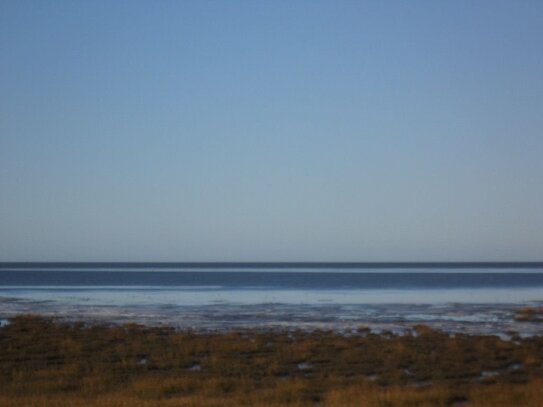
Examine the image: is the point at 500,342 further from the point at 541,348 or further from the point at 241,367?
the point at 241,367

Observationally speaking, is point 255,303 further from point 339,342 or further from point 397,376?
point 397,376

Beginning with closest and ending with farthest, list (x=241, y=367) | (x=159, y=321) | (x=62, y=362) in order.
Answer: (x=241, y=367)
(x=62, y=362)
(x=159, y=321)

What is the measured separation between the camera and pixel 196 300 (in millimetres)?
56594

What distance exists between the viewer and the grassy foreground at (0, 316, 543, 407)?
15.5 metres

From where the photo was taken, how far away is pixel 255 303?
2044 inches

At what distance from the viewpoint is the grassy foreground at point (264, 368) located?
1545 cm

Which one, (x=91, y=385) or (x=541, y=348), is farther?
(x=541, y=348)

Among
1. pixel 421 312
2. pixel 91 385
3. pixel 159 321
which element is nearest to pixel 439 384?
pixel 91 385

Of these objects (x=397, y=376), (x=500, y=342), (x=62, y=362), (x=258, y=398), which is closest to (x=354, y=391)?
(x=258, y=398)

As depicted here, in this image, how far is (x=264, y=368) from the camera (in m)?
20.9

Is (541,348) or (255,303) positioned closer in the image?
(541,348)

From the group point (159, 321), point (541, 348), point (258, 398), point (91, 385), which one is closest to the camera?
point (258, 398)

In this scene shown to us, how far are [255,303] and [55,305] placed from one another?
12210 mm

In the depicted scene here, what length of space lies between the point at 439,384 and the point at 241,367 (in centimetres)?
539
